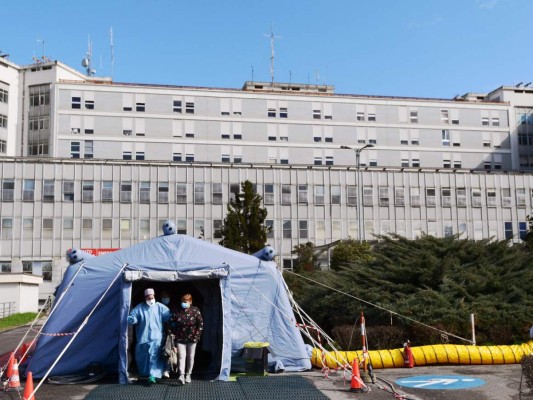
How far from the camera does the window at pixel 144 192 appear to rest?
5691cm

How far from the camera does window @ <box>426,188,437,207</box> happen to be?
2375 inches

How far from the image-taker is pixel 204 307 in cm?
1617

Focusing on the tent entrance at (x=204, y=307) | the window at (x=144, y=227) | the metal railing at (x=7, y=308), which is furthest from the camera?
the window at (x=144, y=227)

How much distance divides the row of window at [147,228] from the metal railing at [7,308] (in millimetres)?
11758

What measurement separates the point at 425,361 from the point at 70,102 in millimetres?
55788

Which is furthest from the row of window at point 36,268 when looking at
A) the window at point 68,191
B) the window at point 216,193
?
the window at point 216,193

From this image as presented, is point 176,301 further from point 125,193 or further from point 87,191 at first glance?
point 87,191

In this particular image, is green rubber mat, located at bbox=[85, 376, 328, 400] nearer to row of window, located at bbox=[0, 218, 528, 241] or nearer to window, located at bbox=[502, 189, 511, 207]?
row of window, located at bbox=[0, 218, 528, 241]

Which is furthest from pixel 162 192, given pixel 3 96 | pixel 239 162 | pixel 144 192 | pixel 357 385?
pixel 357 385

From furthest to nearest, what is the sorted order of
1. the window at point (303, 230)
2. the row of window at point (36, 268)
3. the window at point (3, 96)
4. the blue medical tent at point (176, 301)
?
the window at point (3, 96) → the window at point (303, 230) → the row of window at point (36, 268) → the blue medical tent at point (176, 301)

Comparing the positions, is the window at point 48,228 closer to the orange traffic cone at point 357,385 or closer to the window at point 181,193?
the window at point 181,193

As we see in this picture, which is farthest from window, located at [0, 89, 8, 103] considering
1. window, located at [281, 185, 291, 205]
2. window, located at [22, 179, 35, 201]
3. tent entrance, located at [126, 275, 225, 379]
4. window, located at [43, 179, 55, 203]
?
tent entrance, located at [126, 275, 225, 379]

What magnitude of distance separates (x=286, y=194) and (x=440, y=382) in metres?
45.0

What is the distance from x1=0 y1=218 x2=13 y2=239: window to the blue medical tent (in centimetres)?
4258
